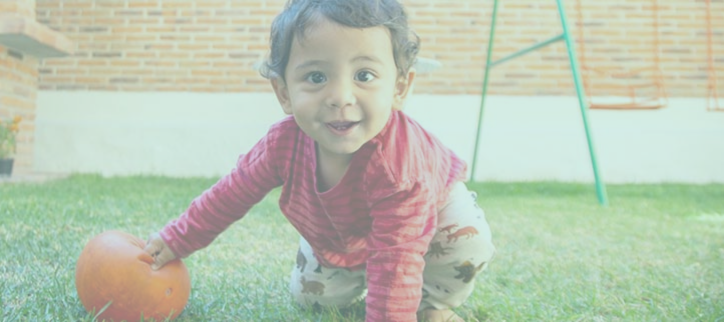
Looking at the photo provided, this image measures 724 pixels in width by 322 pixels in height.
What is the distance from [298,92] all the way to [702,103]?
20.3ft

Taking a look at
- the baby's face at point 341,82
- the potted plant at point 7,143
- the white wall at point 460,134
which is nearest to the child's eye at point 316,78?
the baby's face at point 341,82

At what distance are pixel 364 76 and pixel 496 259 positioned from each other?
56.0 inches

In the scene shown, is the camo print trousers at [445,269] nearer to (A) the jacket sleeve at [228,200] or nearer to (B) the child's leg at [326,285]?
(B) the child's leg at [326,285]

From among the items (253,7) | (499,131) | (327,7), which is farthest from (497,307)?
(253,7)

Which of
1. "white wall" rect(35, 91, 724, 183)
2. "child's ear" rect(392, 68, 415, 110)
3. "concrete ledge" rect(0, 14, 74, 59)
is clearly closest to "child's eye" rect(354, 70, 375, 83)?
"child's ear" rect(392, 68, 415, 110)

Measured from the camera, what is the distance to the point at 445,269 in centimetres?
162

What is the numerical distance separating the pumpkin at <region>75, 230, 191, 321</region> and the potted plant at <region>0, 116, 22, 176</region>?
408cm

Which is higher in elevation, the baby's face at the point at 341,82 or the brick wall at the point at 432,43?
the baby's face at the point at 341,82

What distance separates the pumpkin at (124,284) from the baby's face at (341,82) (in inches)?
21.1

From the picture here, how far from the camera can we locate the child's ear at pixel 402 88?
1.44 metres

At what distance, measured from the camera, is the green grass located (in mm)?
1677

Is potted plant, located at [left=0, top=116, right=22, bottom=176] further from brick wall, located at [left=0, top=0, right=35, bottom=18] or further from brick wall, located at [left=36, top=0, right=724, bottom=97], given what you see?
brick wall, located at [left=36, top=0, right=724, bottom=97]

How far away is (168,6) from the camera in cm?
638

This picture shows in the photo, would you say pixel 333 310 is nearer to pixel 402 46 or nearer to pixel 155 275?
pixel 155 275
